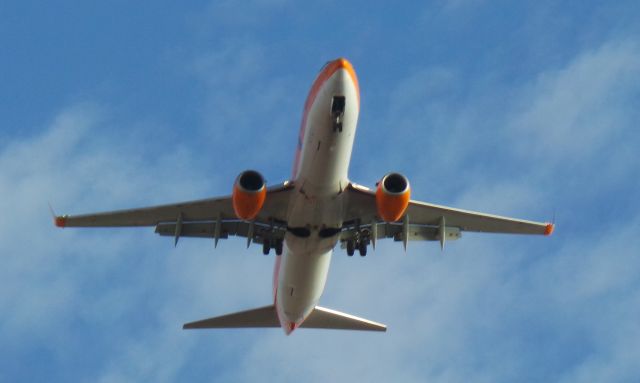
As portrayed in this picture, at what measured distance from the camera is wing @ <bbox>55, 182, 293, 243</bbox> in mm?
35625

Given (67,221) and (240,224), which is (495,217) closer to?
(240,224)

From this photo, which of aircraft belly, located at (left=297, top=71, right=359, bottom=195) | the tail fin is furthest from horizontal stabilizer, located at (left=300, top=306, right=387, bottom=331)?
aircraft belly, located at (left=297, top=71, right=359, bottom=195)

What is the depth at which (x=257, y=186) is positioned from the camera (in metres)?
32.0

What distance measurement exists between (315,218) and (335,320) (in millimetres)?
8071

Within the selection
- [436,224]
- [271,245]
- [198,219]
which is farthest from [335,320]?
[198,219]

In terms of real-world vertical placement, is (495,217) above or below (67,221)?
above

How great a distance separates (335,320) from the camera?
40531 mm

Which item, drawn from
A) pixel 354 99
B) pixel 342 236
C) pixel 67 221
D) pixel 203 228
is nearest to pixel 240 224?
pixel 203 228

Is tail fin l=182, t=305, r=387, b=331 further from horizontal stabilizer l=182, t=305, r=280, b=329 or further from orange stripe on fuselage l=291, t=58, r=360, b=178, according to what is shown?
orange stripe on fuselage l=291, t=58, r=360, b=178

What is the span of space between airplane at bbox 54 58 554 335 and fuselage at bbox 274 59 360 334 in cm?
3

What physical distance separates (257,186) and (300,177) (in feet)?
4.85

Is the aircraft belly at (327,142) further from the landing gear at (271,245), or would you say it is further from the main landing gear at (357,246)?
the main landing gear at (357,246)

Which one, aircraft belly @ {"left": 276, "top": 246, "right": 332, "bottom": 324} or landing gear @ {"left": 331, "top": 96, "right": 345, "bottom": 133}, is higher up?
landing gear @ {"left": 331, "top": 96, "right": 345, "bottom": 133}

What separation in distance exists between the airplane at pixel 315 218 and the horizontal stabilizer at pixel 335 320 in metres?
0.04
